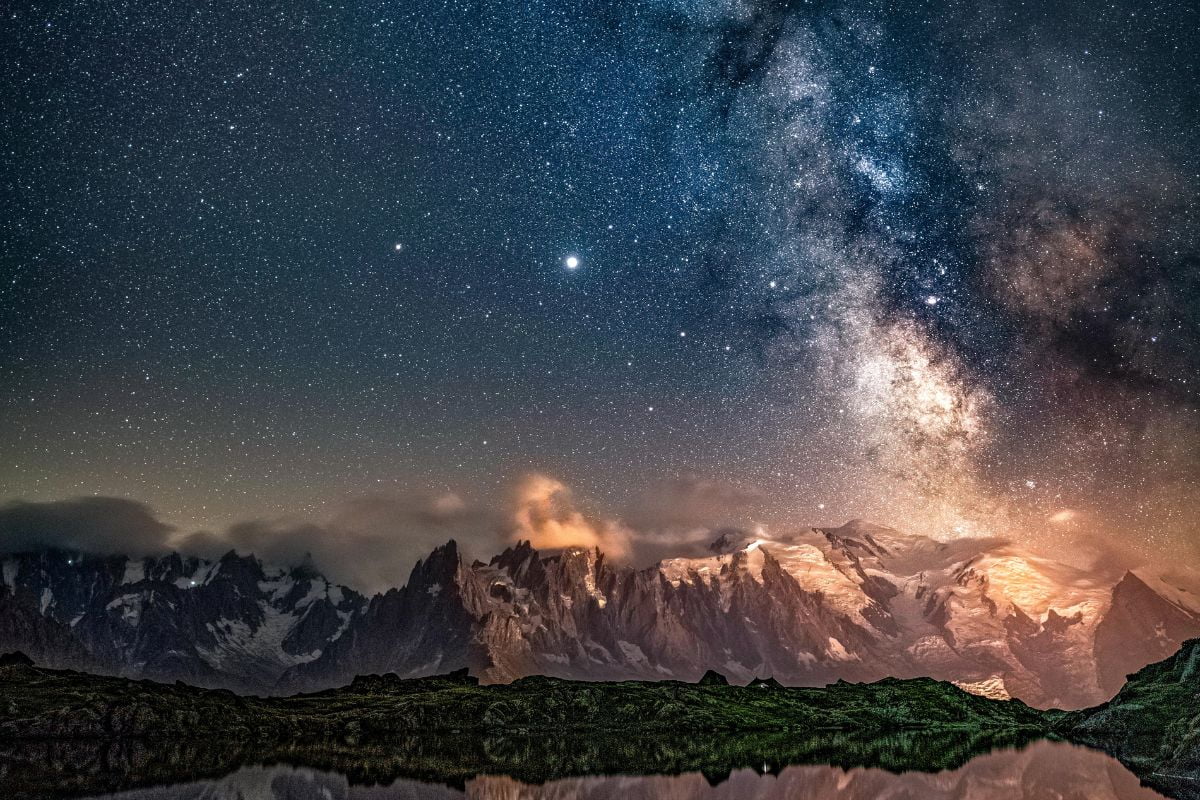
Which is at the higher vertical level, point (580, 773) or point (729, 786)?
point (729, 786)

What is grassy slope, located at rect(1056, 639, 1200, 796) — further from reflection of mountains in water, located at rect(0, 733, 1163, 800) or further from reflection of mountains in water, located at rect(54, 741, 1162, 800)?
reflection of mountains in water, located at rect(54, 741, 1162, 800)

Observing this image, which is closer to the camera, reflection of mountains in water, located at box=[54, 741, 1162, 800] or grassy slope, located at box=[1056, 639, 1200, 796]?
reflection of mountains in water, located at box=[54, 741, 1162, 800]

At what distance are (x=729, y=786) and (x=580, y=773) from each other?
21899mm

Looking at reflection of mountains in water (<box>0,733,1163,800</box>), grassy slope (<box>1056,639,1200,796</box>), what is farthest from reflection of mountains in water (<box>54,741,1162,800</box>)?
grassy slope (<box>1056,639,1200,796</box>)

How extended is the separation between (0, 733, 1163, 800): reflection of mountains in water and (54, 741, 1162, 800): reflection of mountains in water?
0.58ft

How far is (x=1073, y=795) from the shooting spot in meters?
64.8

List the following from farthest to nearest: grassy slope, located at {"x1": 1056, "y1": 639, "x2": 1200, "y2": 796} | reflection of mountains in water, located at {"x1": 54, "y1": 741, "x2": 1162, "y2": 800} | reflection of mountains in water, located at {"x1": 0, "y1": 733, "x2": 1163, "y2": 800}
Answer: grassy slope, located at {"x1": 1056, "y1": 639, "x2": 1200, "y2": 796}
reflection of mountains in water, located at {"x1": 0, "y1": 733, "x2": 1163, "y2": 800}
reflection of mountains in water, located at {"x1": 54, "y1": 741, "x2": 1162, "y2": 800}

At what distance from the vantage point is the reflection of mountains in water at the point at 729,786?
223 ft

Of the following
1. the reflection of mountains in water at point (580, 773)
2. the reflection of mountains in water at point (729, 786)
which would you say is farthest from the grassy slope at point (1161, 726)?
the reflection of mountains in water at point (729, 786)

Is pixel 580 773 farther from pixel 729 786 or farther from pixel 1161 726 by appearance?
pixel 1161 726

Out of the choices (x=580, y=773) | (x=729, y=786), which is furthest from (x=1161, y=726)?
(x=580, y=773)

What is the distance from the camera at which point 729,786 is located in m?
76.7

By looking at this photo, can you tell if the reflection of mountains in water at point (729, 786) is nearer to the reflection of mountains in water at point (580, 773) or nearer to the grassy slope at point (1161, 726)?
the reflection of mountains in water at point (580, 773)

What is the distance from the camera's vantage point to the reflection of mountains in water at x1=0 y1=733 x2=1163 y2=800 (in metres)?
70.9
